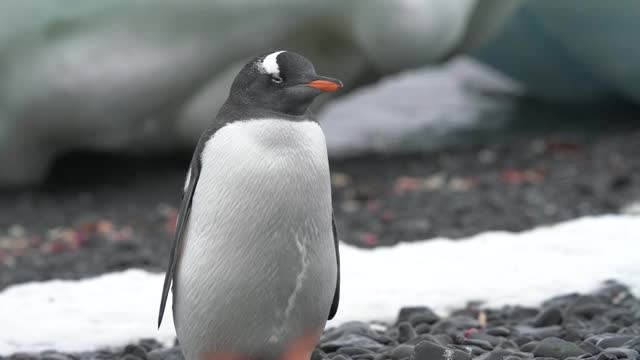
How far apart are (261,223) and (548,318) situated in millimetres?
1506

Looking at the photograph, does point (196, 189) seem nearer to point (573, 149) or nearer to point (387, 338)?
point (387, 338)

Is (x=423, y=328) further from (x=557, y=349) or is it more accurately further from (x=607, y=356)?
(x=607, y=356)

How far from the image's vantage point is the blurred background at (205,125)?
685 centimetres

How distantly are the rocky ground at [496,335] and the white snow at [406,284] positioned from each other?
127 mm

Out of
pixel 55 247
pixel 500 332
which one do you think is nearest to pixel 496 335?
pixel 500 332

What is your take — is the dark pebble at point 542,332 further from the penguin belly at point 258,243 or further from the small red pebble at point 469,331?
the penguin belly at point 258,243

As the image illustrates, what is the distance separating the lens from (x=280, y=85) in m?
2.77

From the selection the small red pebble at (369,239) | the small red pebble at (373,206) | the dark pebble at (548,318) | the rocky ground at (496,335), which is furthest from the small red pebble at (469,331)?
the small red pebble at (373,206)

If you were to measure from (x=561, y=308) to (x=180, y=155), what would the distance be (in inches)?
210

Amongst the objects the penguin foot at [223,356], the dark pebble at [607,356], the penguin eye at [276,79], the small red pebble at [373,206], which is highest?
the small red pebble at [373,206]

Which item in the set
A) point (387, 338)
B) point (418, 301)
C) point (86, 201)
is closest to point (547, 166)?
point (86, 201)

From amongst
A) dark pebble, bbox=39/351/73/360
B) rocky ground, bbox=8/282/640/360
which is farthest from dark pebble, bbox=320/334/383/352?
dark pebble, bbox=39/351/73/360

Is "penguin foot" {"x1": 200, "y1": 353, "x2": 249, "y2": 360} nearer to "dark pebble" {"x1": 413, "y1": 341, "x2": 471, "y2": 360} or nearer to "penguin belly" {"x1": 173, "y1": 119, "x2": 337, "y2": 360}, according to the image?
"penguin belly" {"x1": 173, "y1": 119, "x2": 337, "y2": 360}

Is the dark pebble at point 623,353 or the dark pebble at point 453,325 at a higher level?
the dark pebble at point 453,325
